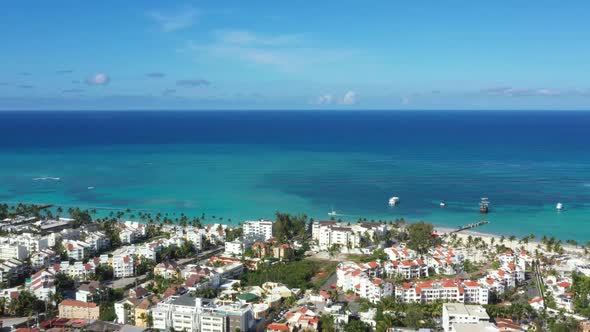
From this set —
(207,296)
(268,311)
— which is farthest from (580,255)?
(207,296)

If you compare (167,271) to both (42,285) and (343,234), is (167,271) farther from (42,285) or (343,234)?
(343,234)

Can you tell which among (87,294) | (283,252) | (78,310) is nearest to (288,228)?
(283,252)

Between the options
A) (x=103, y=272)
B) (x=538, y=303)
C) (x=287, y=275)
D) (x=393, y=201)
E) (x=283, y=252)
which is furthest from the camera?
(x=393, y=201)

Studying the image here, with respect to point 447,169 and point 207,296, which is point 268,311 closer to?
point 207,296

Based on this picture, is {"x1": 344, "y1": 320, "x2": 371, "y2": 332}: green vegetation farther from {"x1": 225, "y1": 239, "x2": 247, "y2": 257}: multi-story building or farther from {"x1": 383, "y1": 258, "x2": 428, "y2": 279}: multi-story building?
{"x1": 225, "y1": 239, "x2": 247, "y2": 257}: multi-story building

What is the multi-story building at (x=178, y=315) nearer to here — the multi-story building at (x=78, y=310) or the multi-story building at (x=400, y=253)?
the multi-story building at (x=78, y=310)

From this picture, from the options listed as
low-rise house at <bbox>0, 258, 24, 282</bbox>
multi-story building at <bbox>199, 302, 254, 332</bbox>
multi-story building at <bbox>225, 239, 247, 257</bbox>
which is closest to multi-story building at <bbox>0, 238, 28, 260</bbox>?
low-rise house at <bbox>0, 258, 24, 282</bbox>
